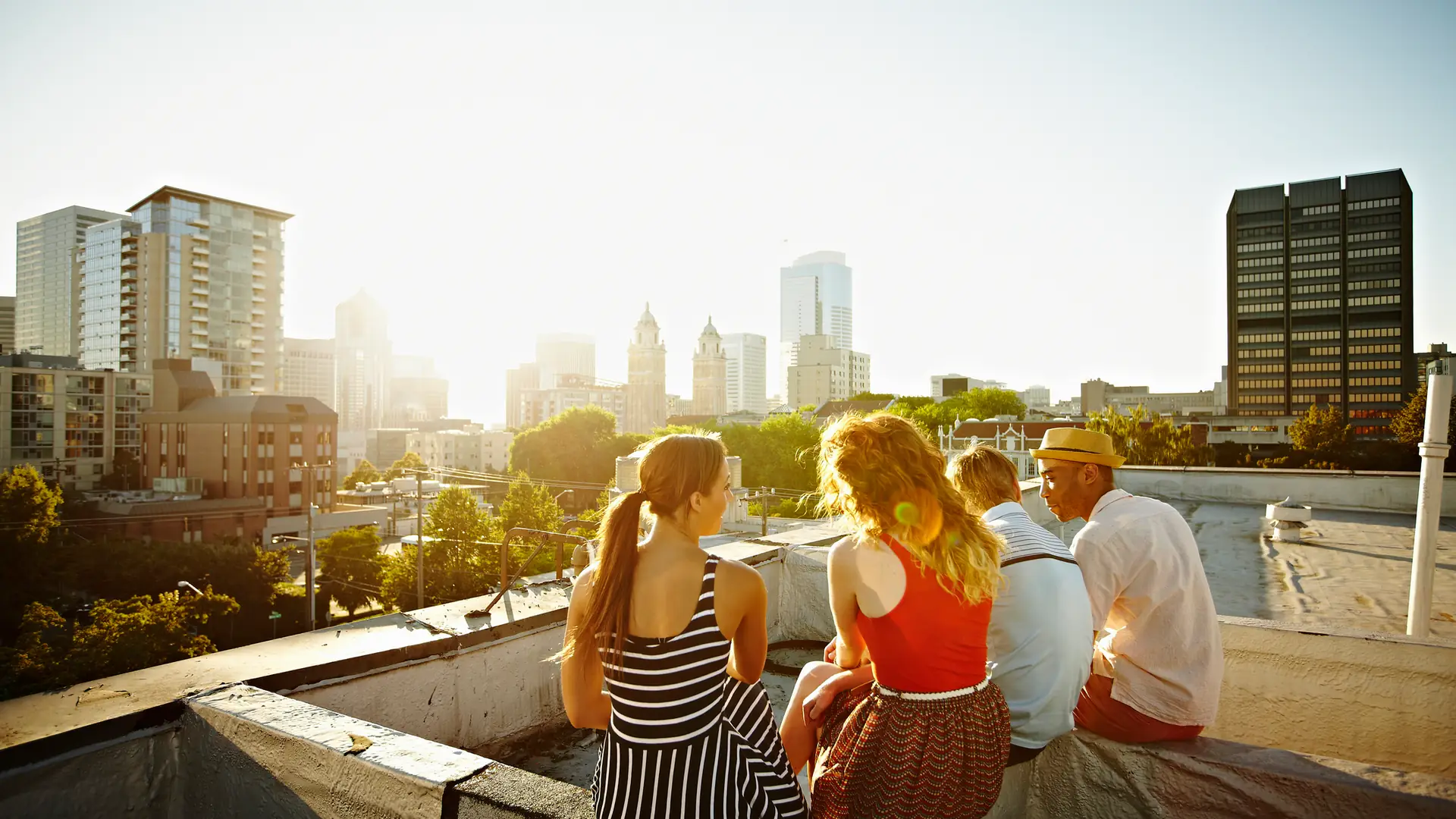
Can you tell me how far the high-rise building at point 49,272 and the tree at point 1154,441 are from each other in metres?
134

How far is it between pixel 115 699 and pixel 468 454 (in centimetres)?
12416

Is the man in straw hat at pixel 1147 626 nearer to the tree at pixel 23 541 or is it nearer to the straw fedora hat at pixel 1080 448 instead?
the straw fedora hat at pixel 1080 448

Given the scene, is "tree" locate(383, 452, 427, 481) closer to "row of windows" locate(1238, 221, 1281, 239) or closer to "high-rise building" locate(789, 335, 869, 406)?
"high-rise building" locate(789, 335, 869, 406)

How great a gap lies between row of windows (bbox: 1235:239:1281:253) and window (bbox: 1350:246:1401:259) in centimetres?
807

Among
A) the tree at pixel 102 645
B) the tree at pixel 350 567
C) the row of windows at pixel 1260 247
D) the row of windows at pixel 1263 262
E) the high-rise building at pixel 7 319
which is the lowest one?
the tree at pixel 350 567

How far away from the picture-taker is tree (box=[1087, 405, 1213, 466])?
27891 millimetres

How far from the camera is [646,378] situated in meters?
122

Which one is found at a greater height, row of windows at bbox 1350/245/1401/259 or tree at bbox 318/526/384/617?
row of windows at bbox 1350/245/1401/259

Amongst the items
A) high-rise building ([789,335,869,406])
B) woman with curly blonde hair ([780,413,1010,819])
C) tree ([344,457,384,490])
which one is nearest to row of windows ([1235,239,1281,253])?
high-rise building ([789,335,869,406])

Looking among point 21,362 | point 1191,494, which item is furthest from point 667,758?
point 21,362

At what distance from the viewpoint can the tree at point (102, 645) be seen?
18.4m

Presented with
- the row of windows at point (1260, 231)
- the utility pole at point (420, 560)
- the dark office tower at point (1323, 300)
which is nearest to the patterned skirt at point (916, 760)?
the utility pole at point (420, 560)

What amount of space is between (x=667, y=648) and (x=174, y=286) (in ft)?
323

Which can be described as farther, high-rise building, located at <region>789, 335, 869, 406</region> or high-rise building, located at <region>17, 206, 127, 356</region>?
high-rise building, located at <region>789, 335, 869, 406</region>
